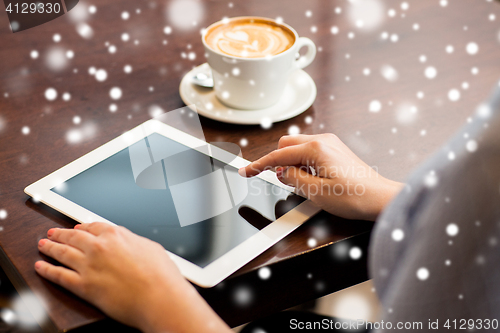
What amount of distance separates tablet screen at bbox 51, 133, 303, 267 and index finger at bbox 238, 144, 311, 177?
29 mm

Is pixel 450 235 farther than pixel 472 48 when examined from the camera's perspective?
No

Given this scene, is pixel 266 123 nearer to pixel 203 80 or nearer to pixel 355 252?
pixel 203 80

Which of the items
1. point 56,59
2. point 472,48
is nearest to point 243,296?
point 56,59

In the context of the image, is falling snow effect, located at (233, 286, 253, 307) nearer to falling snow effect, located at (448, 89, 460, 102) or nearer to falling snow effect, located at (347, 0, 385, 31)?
falling snow effect, located at (448, 89, 460, 102)

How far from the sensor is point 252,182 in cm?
67

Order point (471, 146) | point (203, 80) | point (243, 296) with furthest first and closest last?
point (203, 80), point (243, 296), point (471, 146)

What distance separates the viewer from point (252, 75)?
777mm

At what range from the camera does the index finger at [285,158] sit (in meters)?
0.64

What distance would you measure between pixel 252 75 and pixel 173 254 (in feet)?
1.22

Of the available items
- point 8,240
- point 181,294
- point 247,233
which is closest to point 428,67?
point 247,233

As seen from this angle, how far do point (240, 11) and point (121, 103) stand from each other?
495 mm

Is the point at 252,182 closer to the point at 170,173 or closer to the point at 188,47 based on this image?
the point at 170,173

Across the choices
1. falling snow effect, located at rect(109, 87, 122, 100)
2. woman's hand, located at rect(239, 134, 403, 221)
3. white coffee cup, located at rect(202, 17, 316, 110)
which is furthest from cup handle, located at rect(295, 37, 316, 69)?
falling snow effect, located at rect(109, 87, 122, 100)

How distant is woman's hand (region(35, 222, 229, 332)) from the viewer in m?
0.48
